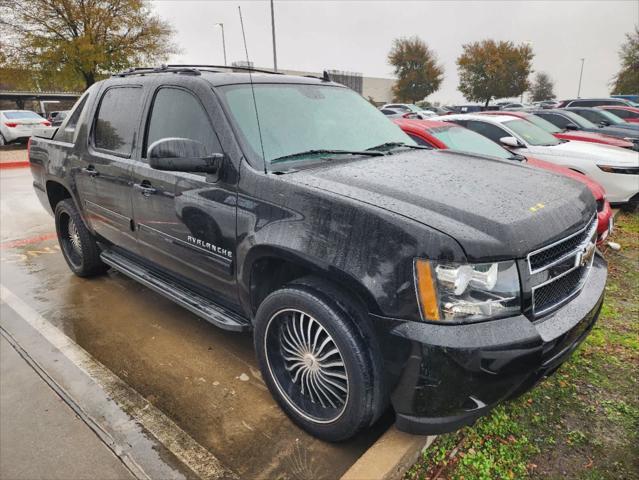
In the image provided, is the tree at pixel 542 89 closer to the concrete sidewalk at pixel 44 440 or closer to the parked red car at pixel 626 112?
the parked red car at pixel 626 112

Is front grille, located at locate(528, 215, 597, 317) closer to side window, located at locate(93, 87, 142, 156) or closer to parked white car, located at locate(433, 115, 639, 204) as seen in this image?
side window, located at locate(93, 87, 142, 156)

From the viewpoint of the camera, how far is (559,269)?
7.06ft

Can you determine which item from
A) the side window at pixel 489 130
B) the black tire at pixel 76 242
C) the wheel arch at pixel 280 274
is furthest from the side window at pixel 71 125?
the side window at pixel 489 130

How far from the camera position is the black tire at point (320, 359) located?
205cm

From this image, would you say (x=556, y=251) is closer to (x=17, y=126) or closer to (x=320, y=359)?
(x=320, y=359)

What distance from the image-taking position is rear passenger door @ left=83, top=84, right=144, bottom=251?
3.41m

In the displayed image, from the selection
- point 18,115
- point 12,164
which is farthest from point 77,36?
point 12,164

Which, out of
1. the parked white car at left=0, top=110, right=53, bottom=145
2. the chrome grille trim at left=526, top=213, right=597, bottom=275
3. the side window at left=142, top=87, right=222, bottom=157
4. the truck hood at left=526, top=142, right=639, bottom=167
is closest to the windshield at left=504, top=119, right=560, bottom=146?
the truck hood at left=526, top=142, right=639, bottom=167

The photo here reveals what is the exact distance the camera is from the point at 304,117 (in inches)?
116

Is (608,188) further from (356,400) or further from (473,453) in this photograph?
A: (356,400)

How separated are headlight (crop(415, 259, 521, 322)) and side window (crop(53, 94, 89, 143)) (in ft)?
12.1

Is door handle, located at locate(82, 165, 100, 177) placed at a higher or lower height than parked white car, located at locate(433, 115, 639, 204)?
higher

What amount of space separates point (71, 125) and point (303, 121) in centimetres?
260

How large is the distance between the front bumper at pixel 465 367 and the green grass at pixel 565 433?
0.39 metres
